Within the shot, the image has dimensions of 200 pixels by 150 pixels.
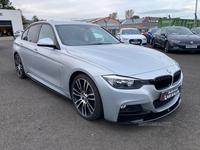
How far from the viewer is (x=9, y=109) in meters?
3.17

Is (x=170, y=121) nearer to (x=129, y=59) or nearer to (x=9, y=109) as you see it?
(x=129, y=59)

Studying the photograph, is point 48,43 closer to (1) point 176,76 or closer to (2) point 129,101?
(2) point 129,101

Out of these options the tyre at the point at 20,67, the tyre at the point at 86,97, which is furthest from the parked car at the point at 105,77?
the tyre at the point at 20,67

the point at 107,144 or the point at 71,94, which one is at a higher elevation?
the point at 71,94

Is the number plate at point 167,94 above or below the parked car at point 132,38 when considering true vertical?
below

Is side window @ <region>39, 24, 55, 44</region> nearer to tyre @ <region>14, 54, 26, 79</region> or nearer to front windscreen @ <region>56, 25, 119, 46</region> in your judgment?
front windscreen @ <region>56, 25, 119, 46</region>

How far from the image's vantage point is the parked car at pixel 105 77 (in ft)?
7.43

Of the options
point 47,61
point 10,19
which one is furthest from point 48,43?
point 10,19

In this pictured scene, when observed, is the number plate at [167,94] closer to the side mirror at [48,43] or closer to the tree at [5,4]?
the side mirror at [48,43]

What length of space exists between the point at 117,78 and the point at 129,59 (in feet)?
1.78

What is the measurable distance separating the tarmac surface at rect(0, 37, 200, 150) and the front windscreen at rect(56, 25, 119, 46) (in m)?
1.21

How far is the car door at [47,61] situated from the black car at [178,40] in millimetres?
7439

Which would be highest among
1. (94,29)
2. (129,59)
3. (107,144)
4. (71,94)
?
(94,29)

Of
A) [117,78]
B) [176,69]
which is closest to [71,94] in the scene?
[117,78]
